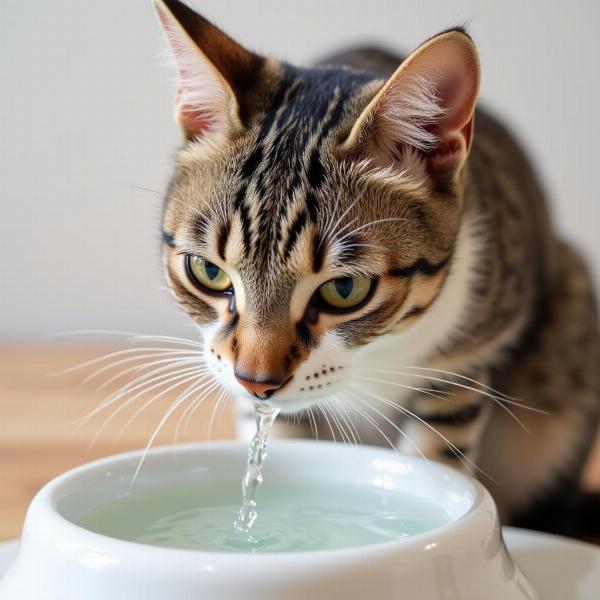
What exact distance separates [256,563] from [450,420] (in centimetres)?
50

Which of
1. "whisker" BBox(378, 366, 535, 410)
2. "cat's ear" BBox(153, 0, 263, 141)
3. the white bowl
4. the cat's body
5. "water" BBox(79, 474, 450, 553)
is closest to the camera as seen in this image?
the white bowl

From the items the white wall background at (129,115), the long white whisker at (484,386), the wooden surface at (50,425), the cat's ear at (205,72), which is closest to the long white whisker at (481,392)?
the long white whisker at (484,386)

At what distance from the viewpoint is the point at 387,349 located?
2.86 ft

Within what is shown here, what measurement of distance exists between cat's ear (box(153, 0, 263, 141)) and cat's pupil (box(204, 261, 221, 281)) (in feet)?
0.38

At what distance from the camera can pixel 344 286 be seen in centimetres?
74

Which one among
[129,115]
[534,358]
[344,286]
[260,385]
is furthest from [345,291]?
[129,115]

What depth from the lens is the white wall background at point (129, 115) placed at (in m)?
1.77

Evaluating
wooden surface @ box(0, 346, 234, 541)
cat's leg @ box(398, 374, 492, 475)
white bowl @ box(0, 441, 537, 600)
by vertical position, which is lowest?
wooden surface @ box(0, 346, 234, 541)

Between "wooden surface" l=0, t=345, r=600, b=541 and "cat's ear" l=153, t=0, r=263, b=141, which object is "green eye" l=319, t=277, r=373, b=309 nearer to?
"cat's ear" l=153, t=0, r=263, b=141

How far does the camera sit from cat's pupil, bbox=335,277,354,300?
2.39 feet

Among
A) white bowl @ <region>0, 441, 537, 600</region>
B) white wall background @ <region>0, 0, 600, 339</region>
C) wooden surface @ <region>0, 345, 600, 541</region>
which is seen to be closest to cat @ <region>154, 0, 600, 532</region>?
white bowl @ <region>0, 441, 537, 600</region>

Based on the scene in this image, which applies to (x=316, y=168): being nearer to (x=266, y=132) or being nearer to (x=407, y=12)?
(x=266, y=132)

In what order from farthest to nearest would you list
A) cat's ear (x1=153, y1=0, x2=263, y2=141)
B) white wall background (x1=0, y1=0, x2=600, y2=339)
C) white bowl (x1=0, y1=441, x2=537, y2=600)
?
1. white wall background (x1=0, y1=0, x2=600, y2=339)
2. cat's ear (x1=153, y1=0, x2=263, y2=141)
3. white bowl (x1=0, y1=441, x2=537, y2=600)

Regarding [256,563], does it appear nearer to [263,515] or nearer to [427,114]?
[263,515]
